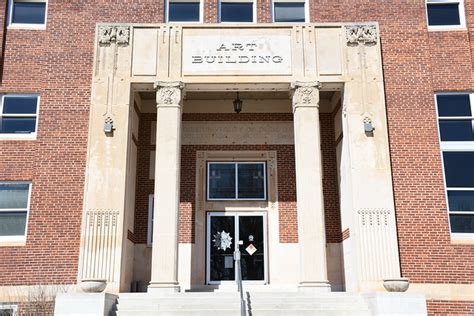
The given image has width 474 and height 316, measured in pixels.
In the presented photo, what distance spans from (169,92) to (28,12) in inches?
221

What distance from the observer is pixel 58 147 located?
51.7 ft

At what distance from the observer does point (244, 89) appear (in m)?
16.4

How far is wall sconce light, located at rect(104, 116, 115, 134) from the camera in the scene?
15366 mm

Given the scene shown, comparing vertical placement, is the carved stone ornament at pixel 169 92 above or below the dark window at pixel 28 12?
below

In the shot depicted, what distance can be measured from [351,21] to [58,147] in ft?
31.8

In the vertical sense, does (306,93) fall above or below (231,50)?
below

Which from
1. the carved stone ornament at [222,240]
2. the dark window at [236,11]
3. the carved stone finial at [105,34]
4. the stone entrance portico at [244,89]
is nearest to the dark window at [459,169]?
the stone entrance portico at [244,89]

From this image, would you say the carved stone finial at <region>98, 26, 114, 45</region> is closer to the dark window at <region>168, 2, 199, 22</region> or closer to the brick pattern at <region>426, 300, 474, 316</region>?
the dark window at <region>168, 2, 199, 22</region>

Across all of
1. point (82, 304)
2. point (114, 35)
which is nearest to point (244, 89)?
point (114, 35)

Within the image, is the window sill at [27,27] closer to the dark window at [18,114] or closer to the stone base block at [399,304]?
the dark window at [18,114]

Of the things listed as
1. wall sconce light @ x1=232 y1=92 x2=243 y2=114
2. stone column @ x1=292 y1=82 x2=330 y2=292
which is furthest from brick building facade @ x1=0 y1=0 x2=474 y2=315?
wall sconce light @ x1=232 y1=92 x2=243 y2=114

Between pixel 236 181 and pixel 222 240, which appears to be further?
pixel 236 181

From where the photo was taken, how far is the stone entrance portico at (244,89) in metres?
14.6

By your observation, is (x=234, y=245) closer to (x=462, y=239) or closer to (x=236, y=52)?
(x=236, y=52)
